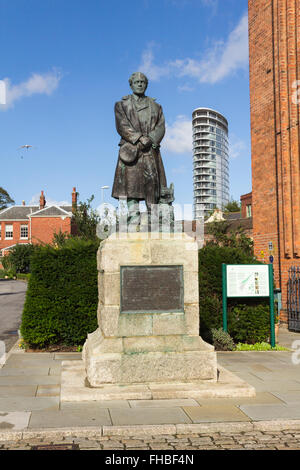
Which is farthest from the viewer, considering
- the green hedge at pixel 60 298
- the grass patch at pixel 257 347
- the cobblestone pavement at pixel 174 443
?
the grass patch at pixel 257 347

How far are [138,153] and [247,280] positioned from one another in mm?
4768

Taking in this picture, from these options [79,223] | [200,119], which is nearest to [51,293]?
[79,223]

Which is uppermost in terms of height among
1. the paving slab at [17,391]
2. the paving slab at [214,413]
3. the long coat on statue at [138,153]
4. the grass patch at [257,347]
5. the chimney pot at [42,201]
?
the chimney pot at [42,201]

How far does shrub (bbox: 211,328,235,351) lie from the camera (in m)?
9.98

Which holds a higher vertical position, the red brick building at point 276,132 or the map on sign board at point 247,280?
the red brick building at point 276,132

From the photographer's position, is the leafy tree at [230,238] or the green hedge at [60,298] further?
the leafy tree at [230,238]

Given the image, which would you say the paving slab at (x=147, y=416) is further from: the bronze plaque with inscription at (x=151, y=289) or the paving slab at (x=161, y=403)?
the bronze plaque with inscription at (x=151, y=289)

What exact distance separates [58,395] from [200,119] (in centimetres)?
16814

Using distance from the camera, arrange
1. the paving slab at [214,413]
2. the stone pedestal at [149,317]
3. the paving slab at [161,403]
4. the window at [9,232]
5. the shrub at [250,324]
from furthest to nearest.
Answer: the window at [9,232], the shrub at [250,324], the stone pedestal at [149,317], the paving slab at [161,403], the paving slab at [214,413]

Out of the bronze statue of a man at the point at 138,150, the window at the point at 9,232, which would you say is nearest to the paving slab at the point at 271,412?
the bronze statue of a man at the point at 138,150

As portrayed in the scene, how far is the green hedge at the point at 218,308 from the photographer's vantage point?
414 inches

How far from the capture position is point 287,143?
1360cm

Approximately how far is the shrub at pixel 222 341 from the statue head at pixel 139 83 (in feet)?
Result: 18.5
